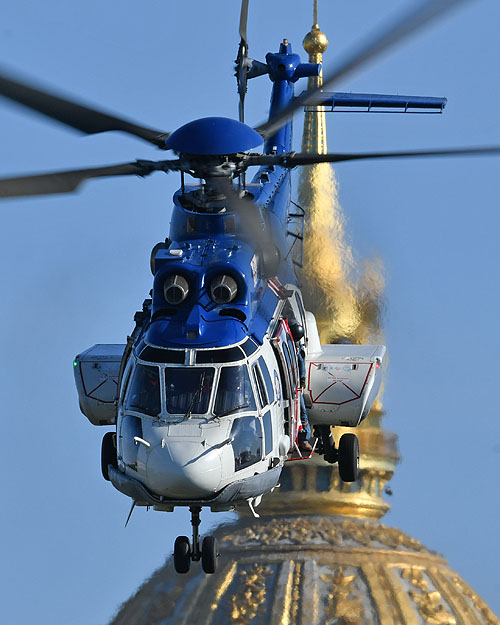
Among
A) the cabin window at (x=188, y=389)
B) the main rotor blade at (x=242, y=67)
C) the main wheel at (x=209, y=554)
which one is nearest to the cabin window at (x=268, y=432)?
the cabin window at (x=188, y=389)

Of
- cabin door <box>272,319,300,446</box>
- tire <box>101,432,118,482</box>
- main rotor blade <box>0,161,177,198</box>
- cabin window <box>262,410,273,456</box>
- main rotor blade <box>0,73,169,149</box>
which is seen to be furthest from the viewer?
tire <box>101,432,118,482</box>

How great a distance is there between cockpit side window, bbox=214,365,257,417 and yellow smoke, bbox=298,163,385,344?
1534 cm

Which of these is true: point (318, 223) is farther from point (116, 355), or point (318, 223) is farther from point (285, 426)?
point (285, 426)

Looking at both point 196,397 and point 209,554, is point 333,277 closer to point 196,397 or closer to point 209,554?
point 196,397

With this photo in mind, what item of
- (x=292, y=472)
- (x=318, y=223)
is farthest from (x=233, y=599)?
(x=318, y=223)

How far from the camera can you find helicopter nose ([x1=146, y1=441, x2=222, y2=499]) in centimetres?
2117

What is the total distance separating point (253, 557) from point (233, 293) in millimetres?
21156

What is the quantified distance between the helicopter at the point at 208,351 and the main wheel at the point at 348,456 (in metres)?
0.08

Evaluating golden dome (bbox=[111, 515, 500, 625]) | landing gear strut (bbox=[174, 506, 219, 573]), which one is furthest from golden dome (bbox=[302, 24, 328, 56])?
landing gear strut (bbox=[174, 506, 219, 573])

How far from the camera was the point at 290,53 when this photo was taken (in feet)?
118

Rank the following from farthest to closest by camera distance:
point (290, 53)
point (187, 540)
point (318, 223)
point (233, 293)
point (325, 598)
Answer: point (325, 598) → point (318, 223) → point (290, 53) → point (233, 293) → point (187, 540)

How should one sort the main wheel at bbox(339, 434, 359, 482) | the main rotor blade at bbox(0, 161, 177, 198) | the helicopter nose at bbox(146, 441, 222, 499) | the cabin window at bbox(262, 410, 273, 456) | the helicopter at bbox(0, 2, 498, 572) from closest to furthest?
the main rotor blade at bbox(0, 161, 177, 198)
the helicopter nose at bbox(146, 441, 222, 499)
the helicopter at bbox(0, 2, 498, 572)
the cabin window at bbox(262, 410, 273, 456)
the main wheel at bbox(339, 434, 359, 482)

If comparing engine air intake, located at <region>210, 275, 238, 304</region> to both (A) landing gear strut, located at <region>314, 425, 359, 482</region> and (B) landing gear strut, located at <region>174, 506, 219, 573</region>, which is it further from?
(A) landing gear strut, located at <region>314, 425, 359, 482</region>

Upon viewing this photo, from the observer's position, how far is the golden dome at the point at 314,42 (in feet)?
129
